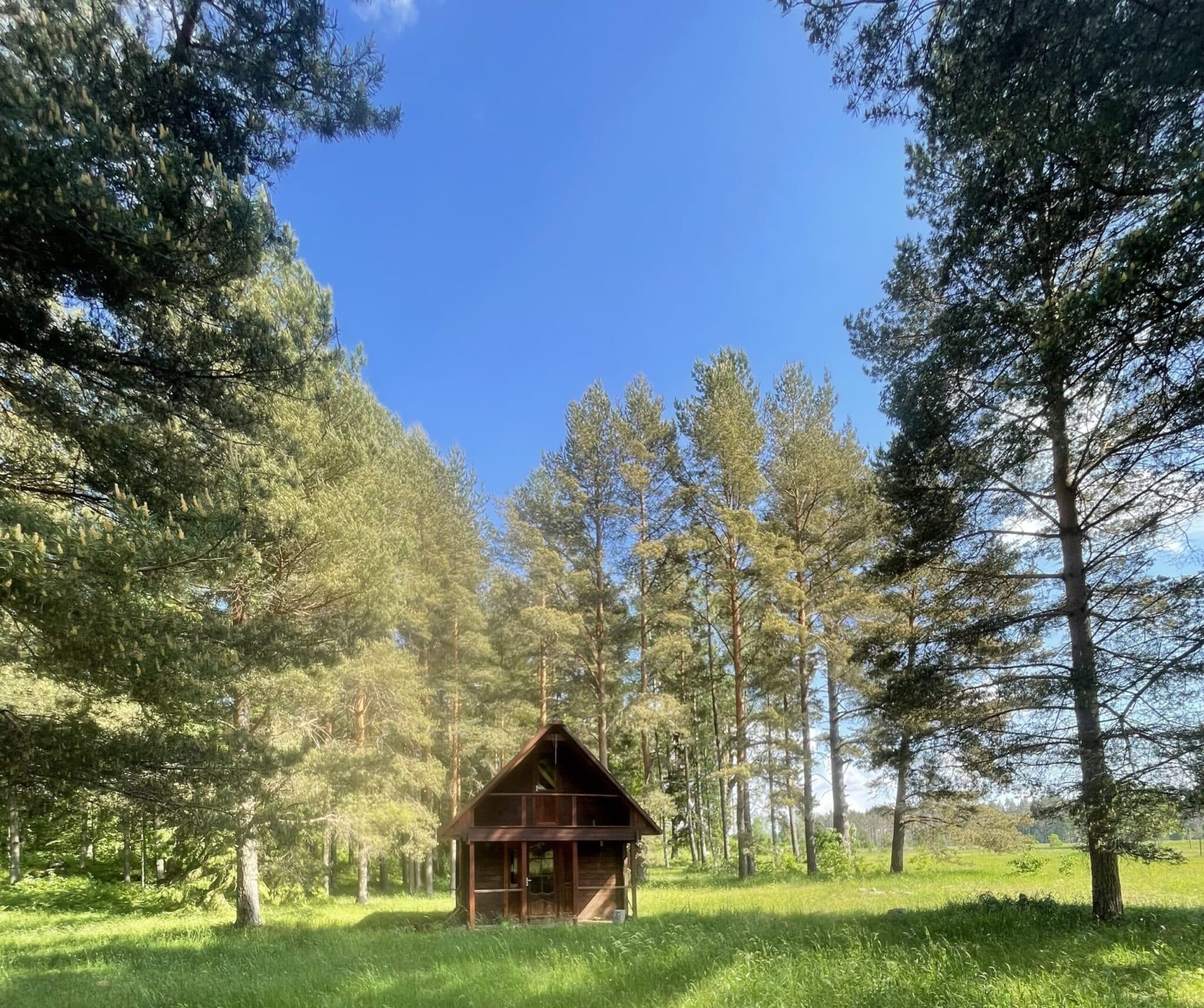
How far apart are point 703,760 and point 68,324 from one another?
119ft

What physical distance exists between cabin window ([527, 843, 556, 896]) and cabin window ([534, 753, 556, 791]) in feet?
4.74

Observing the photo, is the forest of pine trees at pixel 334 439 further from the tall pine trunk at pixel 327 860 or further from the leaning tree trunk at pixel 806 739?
the leaning tree trunk at pixel 806 739

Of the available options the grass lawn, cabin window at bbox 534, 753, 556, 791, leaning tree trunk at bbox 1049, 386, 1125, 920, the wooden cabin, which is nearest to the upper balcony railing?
the wooden cabin

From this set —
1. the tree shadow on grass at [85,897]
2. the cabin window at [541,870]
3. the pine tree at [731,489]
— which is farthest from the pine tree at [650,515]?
the tree shadow on grass at [85,897]

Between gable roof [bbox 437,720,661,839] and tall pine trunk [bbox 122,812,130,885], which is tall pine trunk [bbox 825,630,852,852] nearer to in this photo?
gable roof [bbox 437,720,661,839]

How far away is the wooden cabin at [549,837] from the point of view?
15.4 m

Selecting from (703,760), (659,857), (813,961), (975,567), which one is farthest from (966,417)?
(659,857)

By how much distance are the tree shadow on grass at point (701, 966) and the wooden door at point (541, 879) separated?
16.6ft

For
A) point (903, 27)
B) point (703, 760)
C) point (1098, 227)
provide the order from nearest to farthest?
point (903, 27) → point (1098, 227) → point (703, 760)

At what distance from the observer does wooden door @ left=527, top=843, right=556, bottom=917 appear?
52.9 feet

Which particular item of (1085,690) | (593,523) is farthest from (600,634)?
(1085,690)

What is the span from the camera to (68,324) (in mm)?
5348

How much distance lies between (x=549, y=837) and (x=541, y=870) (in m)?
1.88

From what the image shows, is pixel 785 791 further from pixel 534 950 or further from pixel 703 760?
pixel 703 760
